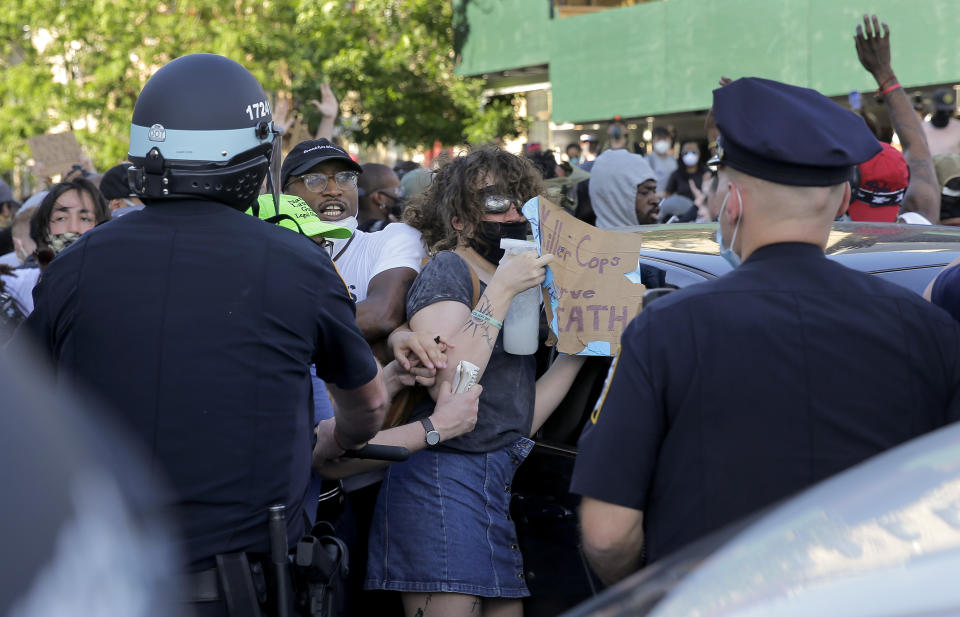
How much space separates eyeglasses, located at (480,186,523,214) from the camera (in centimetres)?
390

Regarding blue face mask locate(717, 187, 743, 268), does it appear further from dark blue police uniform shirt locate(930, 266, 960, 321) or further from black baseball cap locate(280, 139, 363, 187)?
black baseball cap locate(280, 139, 363, 187)

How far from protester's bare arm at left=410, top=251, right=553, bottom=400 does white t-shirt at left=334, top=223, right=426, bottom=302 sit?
914 millimetres

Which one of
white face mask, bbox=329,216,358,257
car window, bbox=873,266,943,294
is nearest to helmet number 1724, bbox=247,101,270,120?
car window, bbox=873,266,943,294

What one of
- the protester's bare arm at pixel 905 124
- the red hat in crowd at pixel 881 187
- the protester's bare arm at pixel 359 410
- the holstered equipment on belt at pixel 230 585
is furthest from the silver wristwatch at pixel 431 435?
the red hat in crowd at pixel 881 187

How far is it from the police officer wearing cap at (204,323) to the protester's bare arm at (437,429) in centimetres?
67

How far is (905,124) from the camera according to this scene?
213 inches

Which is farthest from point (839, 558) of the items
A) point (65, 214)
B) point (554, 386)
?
point (65, 214)

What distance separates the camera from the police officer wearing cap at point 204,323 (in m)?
2.61

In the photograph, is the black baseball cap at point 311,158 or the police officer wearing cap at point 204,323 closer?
the police officer wearing cap at point 204,323

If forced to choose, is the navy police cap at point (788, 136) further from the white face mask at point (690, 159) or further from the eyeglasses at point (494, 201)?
the white face mask at point (690, 159)

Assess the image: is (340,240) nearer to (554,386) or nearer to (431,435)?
(554,386)

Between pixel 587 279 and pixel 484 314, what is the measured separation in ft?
1.14

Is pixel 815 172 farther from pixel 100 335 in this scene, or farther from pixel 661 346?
pixel 100 335

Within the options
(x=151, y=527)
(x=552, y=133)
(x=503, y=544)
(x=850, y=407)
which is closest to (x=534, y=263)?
(x=503, y=544)
